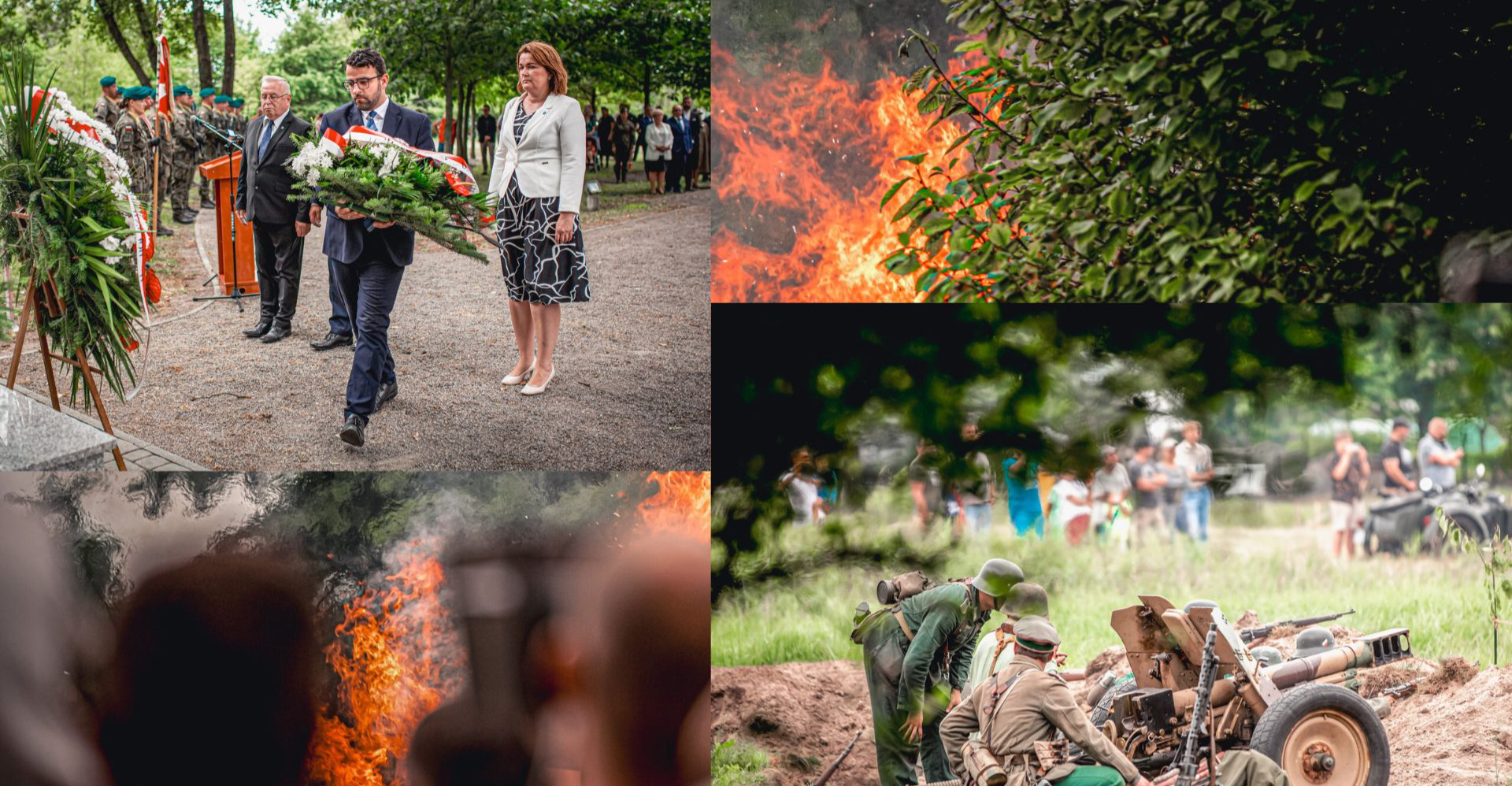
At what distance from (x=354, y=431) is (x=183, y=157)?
56.8 inches

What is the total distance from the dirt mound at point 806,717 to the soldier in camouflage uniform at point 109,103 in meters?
3.70

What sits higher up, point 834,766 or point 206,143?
point 206,143

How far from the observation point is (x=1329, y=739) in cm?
317

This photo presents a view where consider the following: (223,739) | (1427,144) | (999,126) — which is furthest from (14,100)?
(1427,144)

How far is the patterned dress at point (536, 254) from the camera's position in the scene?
5461mm

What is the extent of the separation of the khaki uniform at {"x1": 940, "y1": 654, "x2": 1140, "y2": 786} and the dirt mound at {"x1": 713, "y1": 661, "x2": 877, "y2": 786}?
32 centimetres

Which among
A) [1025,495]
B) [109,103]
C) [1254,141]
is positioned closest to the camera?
[1025,495]

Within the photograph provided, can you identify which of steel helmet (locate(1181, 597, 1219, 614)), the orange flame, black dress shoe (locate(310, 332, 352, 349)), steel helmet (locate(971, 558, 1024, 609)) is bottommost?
steel helmet (locate(1181, 597, 1219, 614))

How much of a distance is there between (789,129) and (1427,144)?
3.15 m

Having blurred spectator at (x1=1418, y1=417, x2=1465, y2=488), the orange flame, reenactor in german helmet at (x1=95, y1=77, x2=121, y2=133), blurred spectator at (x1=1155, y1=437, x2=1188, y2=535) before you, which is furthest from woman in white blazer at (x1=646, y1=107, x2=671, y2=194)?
blurred spectator at (x1=1418, y1=417, x2=1465, y2=488)

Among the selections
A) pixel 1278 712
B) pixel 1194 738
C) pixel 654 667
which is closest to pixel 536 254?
pixel 654 667

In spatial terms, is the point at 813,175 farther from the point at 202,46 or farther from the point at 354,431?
the point at 202,46

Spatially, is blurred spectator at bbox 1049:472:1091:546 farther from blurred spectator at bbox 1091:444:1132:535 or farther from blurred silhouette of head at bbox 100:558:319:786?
blurred silhouette of head at bbox 100:558:319:786

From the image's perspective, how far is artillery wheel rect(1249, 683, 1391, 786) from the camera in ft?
10.3
